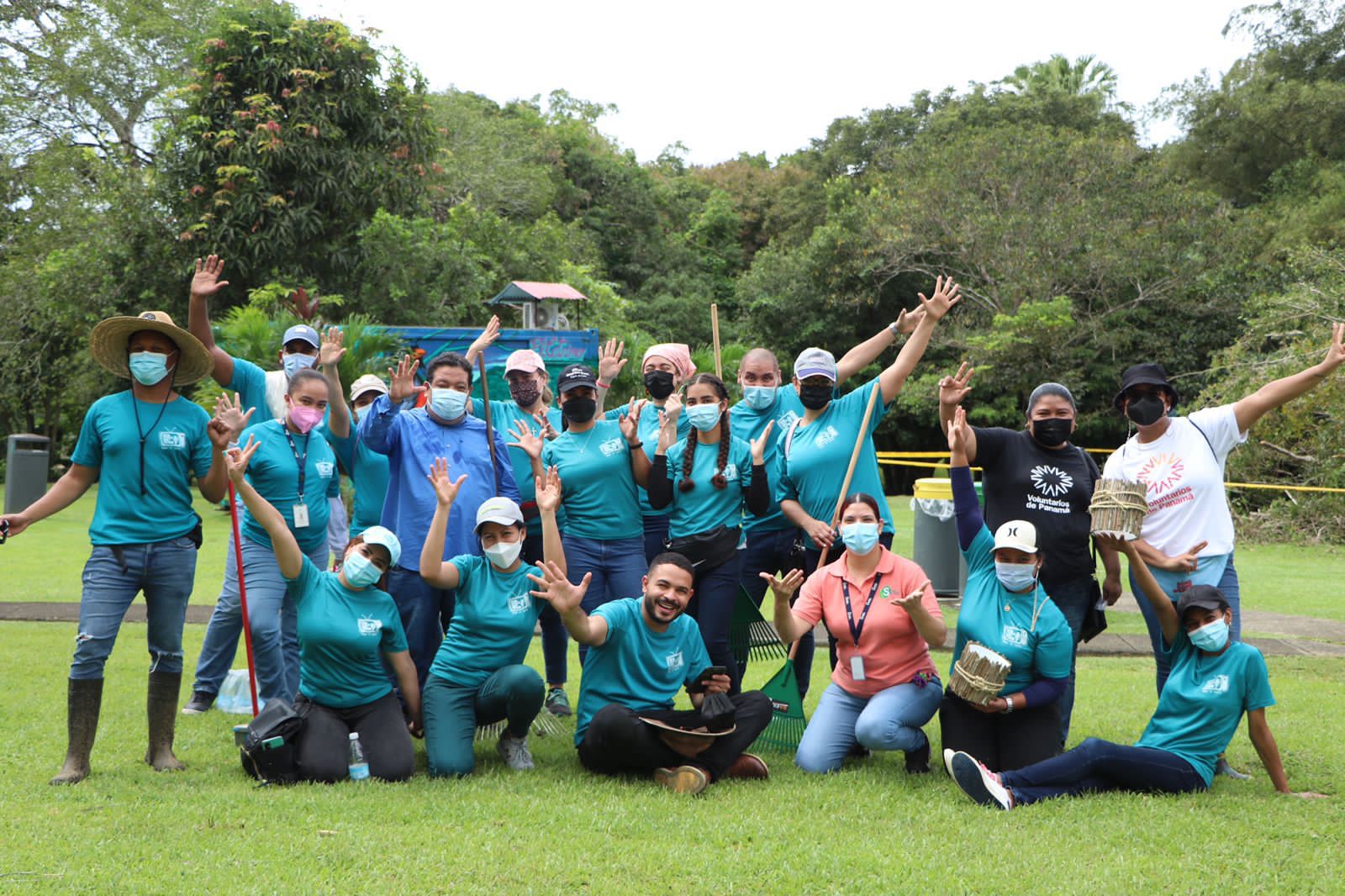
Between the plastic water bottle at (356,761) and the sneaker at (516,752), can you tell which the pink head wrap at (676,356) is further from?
the plastic water bottle at (356,761)

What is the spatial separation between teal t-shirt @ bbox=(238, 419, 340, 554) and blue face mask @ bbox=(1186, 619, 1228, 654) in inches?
Answer: 181

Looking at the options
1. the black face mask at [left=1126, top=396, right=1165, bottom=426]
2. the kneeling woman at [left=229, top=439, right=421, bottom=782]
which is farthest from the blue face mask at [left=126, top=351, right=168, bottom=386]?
the black face mask at [left=1126, top=396, right=1165, bottom=426]

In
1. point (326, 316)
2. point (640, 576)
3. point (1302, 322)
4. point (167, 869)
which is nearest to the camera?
point (167, 869)

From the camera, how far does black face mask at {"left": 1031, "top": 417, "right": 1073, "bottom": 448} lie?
5836mm

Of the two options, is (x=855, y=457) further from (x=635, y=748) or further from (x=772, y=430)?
(x=635, y=748)

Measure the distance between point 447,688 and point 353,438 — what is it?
1.74 meters

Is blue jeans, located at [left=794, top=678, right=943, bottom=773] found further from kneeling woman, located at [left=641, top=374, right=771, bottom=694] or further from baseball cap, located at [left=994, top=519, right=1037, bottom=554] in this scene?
baseball cap, located at [left=994, top=519, right=1037, bottom=554]

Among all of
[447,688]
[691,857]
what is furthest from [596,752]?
[691,857]

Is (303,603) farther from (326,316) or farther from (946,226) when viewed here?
(946,226)

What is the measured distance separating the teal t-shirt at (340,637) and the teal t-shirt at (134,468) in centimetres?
69

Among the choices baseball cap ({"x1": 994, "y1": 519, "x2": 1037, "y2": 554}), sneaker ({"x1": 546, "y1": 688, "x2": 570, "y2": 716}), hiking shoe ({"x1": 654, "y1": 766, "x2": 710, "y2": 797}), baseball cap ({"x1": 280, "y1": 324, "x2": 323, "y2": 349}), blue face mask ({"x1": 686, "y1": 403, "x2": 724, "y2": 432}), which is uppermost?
baseball cap ({"x1": 280, "y1": 324, "x2": 323, "y2": 349})

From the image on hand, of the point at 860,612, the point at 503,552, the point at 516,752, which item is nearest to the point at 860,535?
the point at 860,612

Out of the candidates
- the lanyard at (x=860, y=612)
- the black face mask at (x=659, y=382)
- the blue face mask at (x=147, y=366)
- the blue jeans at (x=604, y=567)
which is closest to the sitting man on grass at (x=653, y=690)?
the blue jeans at (x=604, y=567)

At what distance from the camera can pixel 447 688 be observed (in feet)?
18.9
